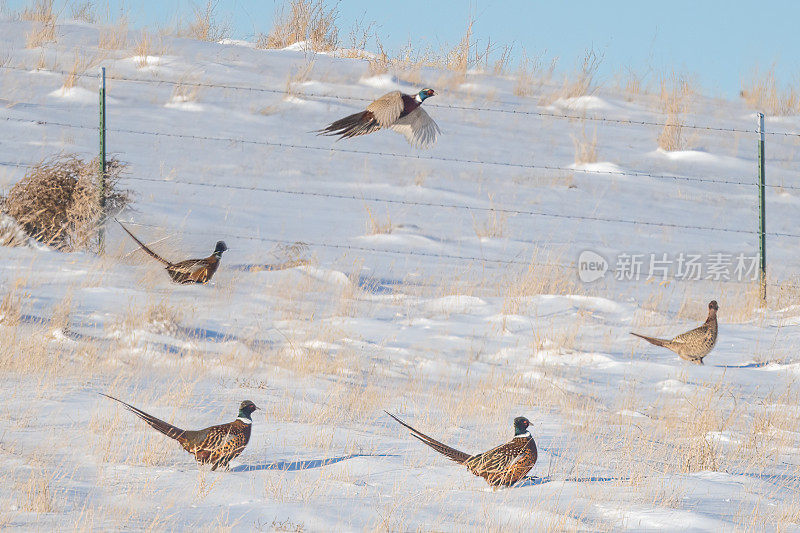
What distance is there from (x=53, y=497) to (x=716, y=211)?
11.4m

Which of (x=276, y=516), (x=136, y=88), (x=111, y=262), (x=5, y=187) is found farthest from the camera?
(x=136, y=88)

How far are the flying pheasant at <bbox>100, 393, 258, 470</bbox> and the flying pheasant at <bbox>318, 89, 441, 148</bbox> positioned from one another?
7.61ft

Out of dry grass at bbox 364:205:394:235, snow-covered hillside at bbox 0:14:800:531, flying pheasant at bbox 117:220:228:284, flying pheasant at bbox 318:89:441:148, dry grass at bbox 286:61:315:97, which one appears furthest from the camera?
dry grass at bbox 286:61:315:97

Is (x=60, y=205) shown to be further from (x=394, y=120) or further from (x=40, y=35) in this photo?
(x=40, y=35)

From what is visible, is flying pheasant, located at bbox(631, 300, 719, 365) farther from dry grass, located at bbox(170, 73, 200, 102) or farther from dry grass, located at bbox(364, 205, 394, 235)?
dry grass, located at bbox(170, 73, 200, 102)

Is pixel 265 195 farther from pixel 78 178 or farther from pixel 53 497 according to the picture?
pixel 53 497

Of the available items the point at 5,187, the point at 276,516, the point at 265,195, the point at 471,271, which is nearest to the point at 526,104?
the point at 265,195

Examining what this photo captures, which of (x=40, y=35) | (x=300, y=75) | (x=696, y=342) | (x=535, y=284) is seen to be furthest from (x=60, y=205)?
(x=40, y=35)

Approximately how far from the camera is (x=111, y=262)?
8477 mm

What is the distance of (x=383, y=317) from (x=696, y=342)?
2494 millimetres

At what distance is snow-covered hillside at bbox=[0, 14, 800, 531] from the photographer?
393 cm

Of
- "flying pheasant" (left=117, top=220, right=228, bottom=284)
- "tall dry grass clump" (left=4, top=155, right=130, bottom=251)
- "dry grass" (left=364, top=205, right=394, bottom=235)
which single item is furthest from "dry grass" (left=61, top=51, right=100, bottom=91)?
"flying pheasant" (left=117, top=220, right=228, bottom=284)

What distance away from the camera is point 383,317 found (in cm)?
816

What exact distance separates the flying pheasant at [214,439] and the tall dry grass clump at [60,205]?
5.00 m
